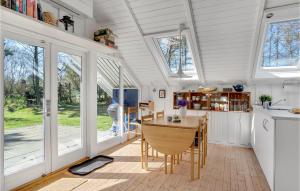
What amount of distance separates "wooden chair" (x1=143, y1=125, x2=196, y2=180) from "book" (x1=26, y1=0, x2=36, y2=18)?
2072 mm

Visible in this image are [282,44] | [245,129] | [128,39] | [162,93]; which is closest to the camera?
[282,44]

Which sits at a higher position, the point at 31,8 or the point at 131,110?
the point at 31,8

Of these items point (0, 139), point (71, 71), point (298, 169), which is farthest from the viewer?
point (71, 71)

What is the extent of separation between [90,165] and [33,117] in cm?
120

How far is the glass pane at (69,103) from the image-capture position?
3041 mm

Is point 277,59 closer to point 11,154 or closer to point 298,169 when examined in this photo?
point 298,169

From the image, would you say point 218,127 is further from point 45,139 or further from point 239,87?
point 45,139

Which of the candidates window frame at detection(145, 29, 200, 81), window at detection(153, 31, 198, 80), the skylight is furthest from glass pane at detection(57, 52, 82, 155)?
the skylight

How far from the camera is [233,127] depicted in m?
4.30

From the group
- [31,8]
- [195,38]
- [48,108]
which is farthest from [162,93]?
[31,8]

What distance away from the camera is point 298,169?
204cm

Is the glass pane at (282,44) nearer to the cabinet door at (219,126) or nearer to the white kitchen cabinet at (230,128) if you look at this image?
the white kitchen cabinet at (230,128)

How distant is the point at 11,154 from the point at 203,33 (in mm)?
3493

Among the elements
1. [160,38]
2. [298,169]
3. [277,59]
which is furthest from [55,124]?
[277,59]
